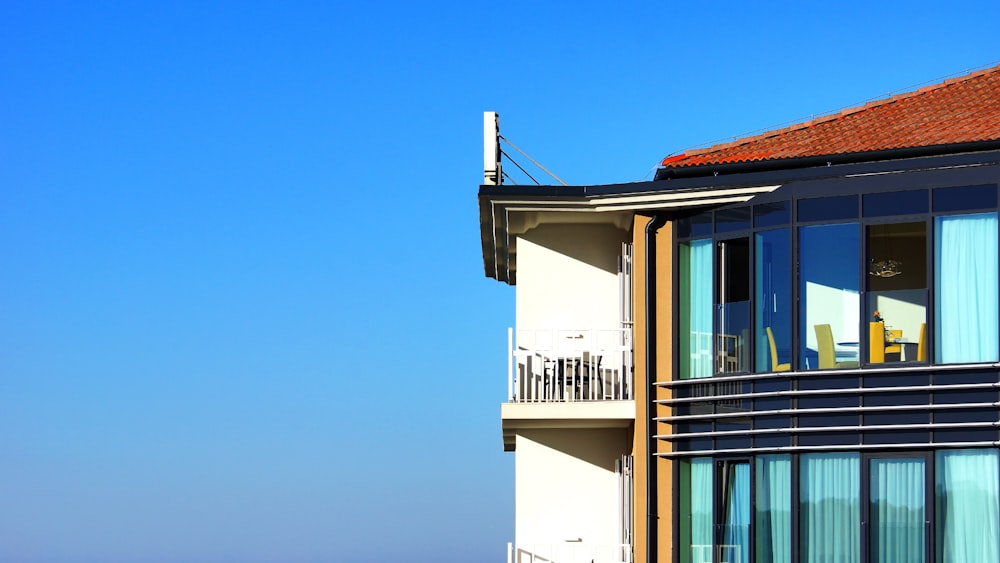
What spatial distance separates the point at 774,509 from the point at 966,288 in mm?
3847

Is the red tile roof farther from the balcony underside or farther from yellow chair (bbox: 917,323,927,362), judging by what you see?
the balcony underside

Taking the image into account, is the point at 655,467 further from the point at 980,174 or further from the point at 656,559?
the point at 980,174

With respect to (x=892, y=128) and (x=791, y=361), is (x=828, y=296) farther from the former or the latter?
(x=892, y=128)

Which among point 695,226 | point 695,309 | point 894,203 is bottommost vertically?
point 695,309

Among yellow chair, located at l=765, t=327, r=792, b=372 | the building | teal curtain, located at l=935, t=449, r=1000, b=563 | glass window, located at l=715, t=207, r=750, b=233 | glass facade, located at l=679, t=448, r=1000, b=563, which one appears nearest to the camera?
teal curtain, located at l=935, t=449, r=1000, b=563

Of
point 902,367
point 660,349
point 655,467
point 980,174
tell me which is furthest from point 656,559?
point 980,174

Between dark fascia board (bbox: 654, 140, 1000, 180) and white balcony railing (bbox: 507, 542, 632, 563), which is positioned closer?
dark fascia board (bbox: 654, 140, 1000, 180)

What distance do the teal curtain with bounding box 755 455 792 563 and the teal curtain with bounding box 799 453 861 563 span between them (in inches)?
7.4

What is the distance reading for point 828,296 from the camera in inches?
862

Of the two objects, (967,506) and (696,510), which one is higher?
(967,506)

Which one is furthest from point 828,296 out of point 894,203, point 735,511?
point 735,511

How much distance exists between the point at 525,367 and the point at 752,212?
15.5ft

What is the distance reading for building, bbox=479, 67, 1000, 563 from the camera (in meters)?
21.0

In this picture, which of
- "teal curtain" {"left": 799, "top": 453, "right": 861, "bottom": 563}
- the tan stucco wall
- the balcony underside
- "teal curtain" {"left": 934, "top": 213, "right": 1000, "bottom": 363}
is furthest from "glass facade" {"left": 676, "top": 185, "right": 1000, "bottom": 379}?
the tan stucco wall
